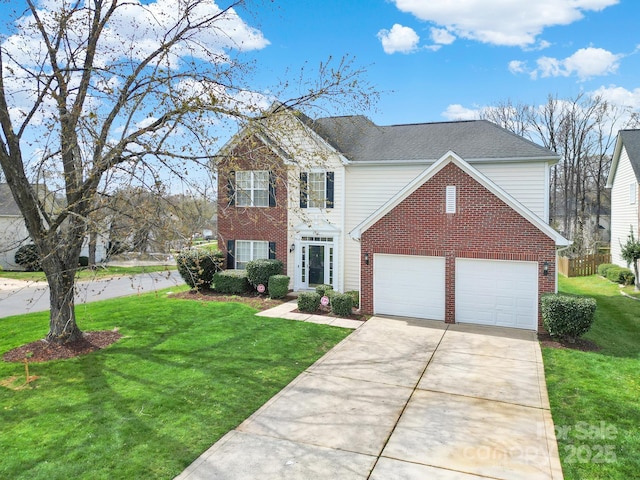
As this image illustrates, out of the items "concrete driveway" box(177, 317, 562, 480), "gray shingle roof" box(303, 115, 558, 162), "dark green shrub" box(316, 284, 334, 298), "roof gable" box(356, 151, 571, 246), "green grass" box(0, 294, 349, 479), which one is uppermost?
"gray shingle roof" box(303, 115, 558, 162)

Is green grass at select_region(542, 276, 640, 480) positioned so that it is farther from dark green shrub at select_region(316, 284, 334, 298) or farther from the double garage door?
dark green shrub at select_region(316, 284, 334, 298)

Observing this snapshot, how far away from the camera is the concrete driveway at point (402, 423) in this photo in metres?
5.30

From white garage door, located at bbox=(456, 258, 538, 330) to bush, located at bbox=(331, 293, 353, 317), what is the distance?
3329mm

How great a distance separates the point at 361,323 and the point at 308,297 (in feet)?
7.06

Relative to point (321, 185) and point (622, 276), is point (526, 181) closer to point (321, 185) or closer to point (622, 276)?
point (321, 185)

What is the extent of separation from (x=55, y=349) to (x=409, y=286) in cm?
972

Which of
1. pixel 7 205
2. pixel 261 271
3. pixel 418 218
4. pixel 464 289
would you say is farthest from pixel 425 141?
pixel 7 205

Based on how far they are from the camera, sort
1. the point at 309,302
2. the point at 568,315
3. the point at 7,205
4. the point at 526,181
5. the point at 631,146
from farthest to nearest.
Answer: the point at 7,205, the point at 631,146, the point at 526,181, the point at 309,302, the point at 568,315

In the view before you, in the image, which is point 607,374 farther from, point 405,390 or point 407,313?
point 407,313

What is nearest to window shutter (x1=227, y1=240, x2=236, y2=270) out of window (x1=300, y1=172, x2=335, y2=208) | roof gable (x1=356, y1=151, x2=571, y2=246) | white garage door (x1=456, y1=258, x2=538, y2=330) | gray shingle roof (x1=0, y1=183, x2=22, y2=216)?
window (x1=300, y1=172, x2=335, y2=208)

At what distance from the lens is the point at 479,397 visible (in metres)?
7.55

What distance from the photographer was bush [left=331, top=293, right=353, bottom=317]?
13578mm

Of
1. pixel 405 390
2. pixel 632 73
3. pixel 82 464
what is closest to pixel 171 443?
pixel 82 464

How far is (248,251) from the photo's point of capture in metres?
18.7
